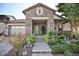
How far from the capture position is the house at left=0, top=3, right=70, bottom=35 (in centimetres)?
241

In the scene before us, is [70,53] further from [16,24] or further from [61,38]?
[16,24]

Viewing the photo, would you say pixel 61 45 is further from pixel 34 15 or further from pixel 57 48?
pixel 34 15

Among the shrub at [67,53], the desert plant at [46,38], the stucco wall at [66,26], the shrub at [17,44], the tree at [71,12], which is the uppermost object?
the tree at [71,12]

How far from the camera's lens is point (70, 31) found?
94.7 inches

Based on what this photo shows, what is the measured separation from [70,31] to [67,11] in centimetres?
27

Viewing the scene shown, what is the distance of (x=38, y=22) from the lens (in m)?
2.43

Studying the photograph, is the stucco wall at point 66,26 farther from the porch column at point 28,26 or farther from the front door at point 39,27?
the porch column at point 28,26

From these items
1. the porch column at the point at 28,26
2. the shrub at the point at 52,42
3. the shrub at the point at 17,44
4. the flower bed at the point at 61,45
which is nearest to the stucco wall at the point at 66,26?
the flower bed at the point at 61,45

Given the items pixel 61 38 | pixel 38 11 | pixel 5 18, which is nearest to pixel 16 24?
pixel 5 18

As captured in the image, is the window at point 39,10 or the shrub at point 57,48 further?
the window at point 39,10

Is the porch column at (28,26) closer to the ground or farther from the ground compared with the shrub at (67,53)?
farther from the ground

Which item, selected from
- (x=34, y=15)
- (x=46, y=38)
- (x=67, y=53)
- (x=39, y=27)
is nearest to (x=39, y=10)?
(x=34, y=15)

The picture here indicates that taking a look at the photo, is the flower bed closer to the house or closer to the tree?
the house

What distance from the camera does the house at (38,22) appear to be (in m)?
2.41
